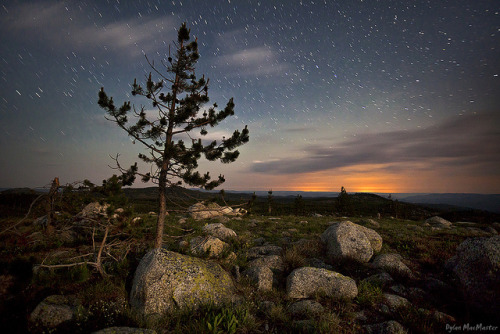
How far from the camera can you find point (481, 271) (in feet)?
18.1

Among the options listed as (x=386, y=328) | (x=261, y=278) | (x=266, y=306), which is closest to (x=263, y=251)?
(x=261, y=278)

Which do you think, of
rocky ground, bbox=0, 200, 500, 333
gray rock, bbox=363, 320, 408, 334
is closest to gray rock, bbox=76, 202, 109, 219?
rocky ground, bbox=0, 200, 500, 333

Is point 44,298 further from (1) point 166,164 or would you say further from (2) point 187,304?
(1) point 166,164

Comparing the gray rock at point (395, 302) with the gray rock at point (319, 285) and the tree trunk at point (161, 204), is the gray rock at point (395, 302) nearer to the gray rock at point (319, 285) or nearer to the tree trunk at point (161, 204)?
the gray rock at point (319, 285)

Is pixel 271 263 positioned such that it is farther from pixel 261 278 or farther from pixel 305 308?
pixel 305 308

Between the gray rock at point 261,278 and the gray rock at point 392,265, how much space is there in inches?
169

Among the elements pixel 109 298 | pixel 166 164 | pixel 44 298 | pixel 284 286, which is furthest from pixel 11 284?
pixel 284 286

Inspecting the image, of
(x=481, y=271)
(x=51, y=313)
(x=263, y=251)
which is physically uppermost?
(x=481, y=271)

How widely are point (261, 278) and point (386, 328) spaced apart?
3.21 metres

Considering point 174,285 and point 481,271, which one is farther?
point 481,271

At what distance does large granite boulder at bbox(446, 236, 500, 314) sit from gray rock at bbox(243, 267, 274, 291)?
5.22 m

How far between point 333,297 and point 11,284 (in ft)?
25.5

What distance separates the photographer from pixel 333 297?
5594 mm

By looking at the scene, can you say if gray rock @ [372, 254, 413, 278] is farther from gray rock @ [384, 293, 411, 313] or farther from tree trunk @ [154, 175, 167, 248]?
tree trunk @ [154, 175, 167, 248]
